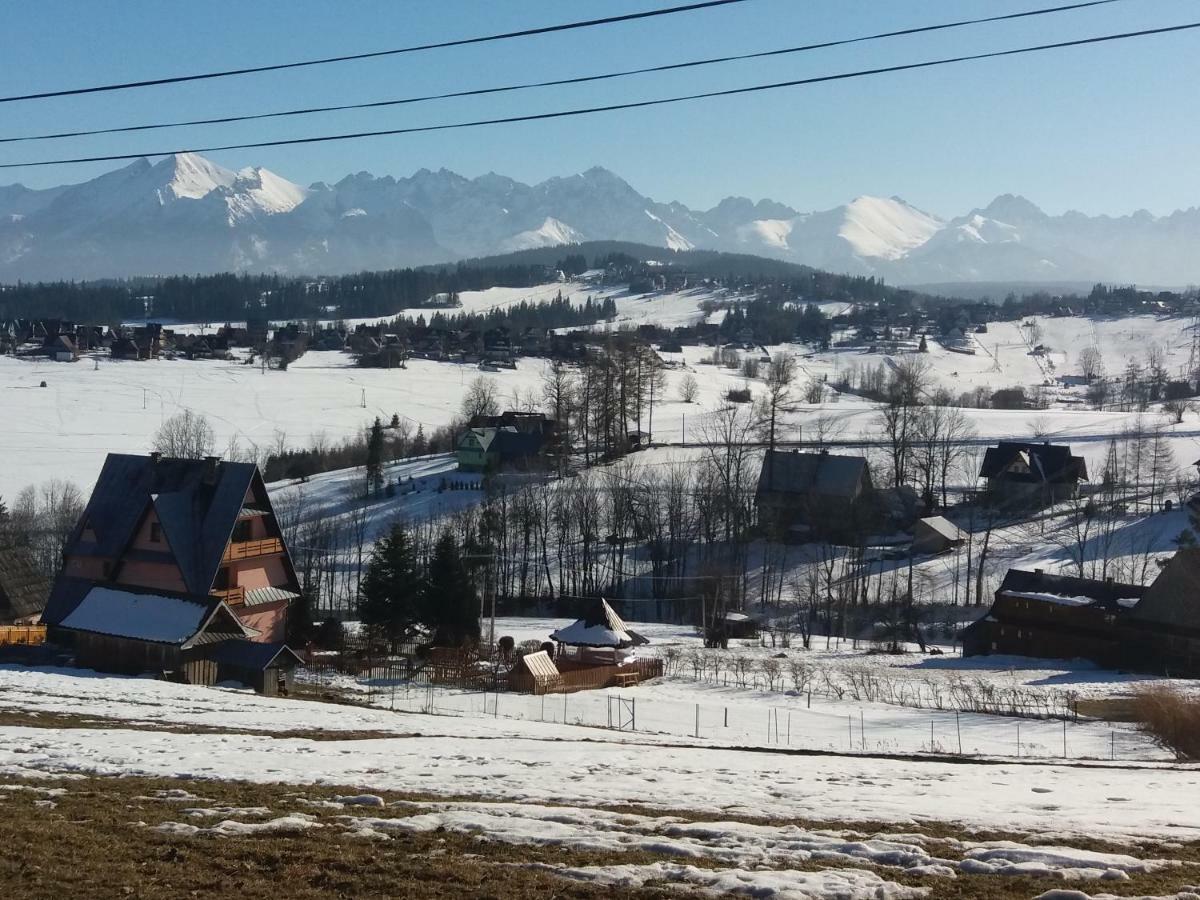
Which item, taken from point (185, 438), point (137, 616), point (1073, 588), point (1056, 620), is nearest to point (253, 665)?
point (137, 616)

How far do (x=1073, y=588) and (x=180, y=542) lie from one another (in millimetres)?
33418

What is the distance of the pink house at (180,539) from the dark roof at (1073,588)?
2840 cm

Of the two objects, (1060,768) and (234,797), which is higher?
(234,797)

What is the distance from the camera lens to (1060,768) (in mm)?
Answer: 19062

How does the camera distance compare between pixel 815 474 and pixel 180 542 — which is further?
pixel 815 474

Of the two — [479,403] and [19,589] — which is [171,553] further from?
[479,403]

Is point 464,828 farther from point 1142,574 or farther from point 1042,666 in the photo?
point 1142,574

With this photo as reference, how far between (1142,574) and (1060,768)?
119ft

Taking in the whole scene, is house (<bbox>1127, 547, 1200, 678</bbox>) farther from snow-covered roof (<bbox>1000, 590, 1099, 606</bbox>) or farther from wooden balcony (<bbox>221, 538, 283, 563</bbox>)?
wooden balcony (<bbox>221, 538, 283, 563</bbox>)

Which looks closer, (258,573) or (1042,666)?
(258,573)

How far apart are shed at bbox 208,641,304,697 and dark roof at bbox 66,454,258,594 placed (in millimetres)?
5080

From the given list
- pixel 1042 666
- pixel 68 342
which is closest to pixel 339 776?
pixel 1042 666

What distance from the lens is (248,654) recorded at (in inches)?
1178

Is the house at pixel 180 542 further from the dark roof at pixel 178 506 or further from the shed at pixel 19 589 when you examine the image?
the shed at pixel 19 589
